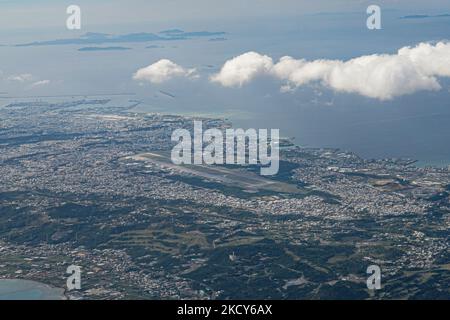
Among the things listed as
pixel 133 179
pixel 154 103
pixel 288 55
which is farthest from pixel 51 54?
pixel 133 179

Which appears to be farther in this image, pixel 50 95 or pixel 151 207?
pixel 50 95

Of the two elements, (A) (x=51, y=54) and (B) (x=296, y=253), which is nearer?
(B) (x=296, y=253)

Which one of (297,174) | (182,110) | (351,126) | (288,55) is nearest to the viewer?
(297,174)

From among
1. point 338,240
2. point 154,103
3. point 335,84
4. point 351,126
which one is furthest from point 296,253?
point 335,84

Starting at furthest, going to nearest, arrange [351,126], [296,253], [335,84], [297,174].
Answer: [335,84] < [351,126] < [297,174] < [296,253]
